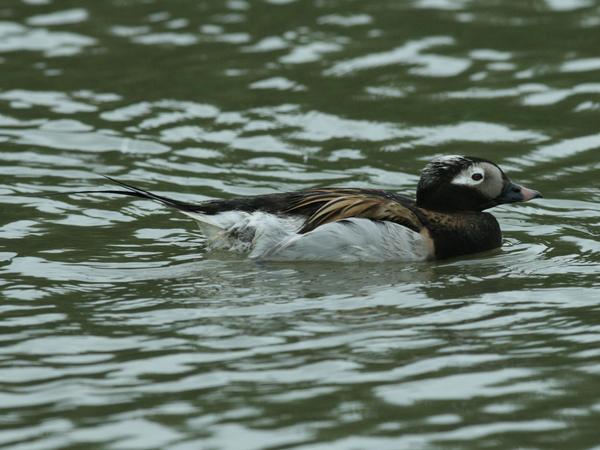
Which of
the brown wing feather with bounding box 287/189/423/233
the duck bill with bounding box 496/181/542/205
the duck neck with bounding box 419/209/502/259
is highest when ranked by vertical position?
the brown wing feather with bounding box 287/189/423/233

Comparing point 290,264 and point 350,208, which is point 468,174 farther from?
point 290,264

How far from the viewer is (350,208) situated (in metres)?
11.3

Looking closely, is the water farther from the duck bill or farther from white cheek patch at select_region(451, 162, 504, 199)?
white cheek patch at select_region(451, 162, 504, 199)

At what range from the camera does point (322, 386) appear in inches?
321

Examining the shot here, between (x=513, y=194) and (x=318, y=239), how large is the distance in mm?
1878

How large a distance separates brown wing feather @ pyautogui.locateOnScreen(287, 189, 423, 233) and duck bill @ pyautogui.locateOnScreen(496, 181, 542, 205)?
937mm

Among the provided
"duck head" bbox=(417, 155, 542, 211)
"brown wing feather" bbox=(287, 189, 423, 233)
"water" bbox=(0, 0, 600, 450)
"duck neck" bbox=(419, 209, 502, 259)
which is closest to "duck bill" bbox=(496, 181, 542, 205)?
"duck head" bbox=(417, 155, 542, 211)

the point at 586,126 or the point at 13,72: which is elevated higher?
the point at 13,72

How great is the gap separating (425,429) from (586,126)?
855 centimetres

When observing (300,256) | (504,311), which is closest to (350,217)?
(300,256)

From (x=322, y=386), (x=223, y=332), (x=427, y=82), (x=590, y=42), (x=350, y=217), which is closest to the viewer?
(x=322, y=386)

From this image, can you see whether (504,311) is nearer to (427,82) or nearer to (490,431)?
(490,431)

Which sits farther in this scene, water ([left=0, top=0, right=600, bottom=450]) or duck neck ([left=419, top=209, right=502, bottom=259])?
duck neck ([left=419, top=209, right=502, bottom=259])

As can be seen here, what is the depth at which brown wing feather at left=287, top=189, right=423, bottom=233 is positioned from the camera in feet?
37.0
